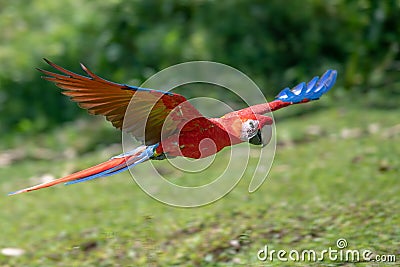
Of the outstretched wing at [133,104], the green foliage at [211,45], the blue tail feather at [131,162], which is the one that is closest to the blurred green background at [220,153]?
the green foliage at [211,45]

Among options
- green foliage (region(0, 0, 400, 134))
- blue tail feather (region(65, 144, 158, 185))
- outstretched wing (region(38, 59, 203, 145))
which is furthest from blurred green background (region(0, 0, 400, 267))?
outstretched wing (region(38, 59, 203, 145))

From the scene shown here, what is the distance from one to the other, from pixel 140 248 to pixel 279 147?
7.70 feet

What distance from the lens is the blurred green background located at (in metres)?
3.51

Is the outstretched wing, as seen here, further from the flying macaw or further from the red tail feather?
the red tail feather

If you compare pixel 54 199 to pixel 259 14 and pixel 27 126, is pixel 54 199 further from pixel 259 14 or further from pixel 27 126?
pixel 259 14

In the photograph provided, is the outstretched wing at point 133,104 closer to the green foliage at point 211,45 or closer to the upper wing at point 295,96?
the upper wing at point 295,96

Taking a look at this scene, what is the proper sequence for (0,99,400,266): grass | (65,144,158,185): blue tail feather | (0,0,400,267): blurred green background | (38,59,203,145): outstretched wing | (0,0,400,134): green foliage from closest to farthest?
(38,59,203,145): outstretched wing → (65,144,158,185): blue tail feather → (0,99,400,266): grass → (0,0,400,267): blurred green background → (0,0,400,134): green foliage

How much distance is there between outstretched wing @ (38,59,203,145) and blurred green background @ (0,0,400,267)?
944 millimetres

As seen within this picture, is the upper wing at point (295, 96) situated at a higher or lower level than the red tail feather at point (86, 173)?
higher

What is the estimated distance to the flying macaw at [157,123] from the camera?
224cm

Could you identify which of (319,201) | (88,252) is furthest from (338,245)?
(88,252)

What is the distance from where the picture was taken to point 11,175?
540cm

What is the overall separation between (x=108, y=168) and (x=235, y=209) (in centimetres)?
179

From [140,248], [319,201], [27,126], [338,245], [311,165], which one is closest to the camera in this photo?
[338,245]
